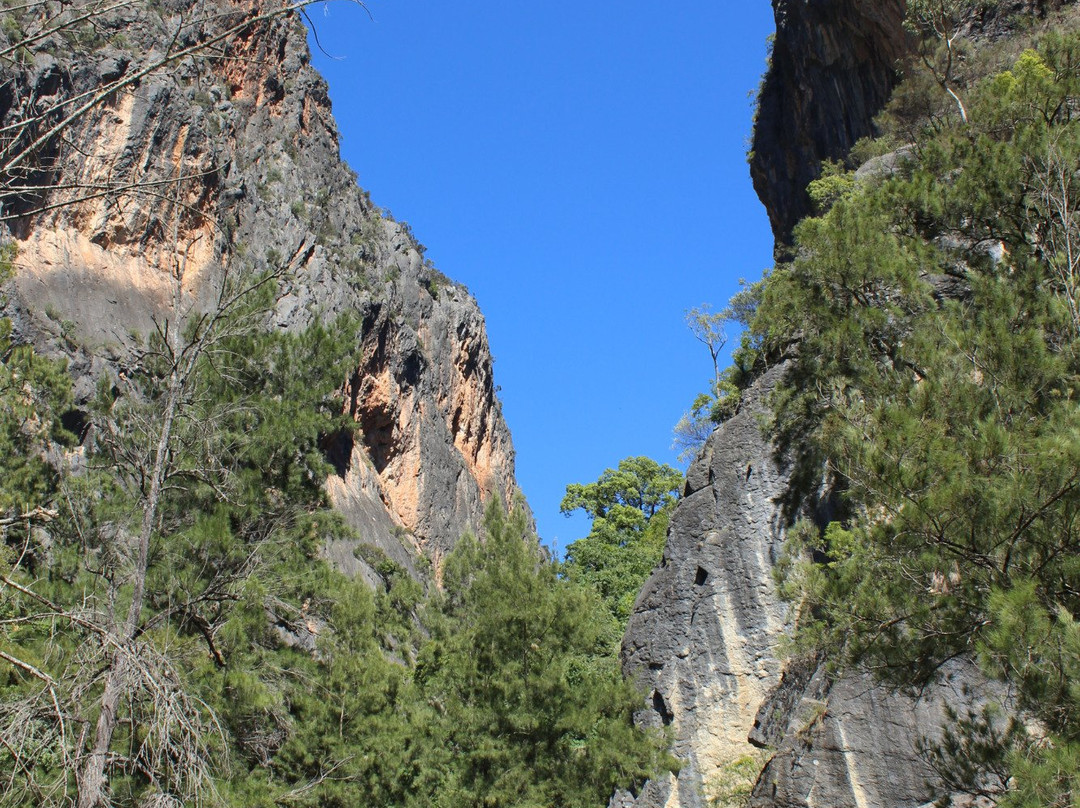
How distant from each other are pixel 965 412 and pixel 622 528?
27.6 m

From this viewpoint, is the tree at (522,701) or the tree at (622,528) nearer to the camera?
the tree at (522,701)

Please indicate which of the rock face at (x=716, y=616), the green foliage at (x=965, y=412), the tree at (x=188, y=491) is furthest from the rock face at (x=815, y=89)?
the tree at (x=188, y=491)

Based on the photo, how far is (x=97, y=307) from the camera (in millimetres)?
25859

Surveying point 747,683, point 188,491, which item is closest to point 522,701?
point 747,683

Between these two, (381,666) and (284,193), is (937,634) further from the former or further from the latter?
(284,193)

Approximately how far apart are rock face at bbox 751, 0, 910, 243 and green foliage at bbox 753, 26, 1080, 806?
15645 millimetres

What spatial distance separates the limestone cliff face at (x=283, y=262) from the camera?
82.5ft

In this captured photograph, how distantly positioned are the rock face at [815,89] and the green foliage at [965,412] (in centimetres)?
1565

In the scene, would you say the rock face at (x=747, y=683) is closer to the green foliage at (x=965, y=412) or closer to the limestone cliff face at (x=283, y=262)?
the green foliage at (x=965, y=412)

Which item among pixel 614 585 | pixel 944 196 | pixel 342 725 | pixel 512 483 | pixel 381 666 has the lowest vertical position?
pixel 342 725

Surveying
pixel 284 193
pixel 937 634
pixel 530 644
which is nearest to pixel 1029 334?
pixel 937 634

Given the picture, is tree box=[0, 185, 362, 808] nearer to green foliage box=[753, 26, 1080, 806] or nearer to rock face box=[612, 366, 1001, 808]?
green foliage box=[753, 26, 1080, 806]

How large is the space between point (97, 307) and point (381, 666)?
19.1 metres

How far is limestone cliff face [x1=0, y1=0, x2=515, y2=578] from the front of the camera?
990 inches
